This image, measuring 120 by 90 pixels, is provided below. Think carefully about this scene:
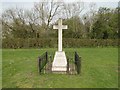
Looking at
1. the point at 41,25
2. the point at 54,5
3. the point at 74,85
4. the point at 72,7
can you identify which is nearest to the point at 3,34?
the point at 41,25

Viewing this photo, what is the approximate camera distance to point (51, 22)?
106ft

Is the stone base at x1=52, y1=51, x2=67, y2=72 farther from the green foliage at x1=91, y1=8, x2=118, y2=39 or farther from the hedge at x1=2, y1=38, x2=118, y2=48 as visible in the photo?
the green foliage at x1=91, y1=8, x2=118, y2=39

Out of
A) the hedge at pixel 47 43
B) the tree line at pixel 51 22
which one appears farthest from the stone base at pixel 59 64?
the tree line at pixel 51 22

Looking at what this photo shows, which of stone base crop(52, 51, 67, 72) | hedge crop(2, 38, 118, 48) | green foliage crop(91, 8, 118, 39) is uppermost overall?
green foliage crop(91, 8, 118, 39)

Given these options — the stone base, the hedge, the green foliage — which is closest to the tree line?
the green foliage

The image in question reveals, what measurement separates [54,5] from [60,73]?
26782mm

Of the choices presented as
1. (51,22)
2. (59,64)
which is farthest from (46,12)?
(59,64)

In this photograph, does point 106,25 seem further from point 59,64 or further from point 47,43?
point 59,64

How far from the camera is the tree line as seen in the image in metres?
29.7

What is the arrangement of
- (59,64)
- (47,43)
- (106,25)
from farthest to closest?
(106,25) < (47,43) < (59,64)

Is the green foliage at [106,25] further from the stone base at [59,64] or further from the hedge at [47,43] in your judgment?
the stone base at [59,64]

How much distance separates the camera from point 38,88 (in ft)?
22.5

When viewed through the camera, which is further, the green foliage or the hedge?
the green foliage

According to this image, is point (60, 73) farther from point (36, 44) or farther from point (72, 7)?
point (72, 7)
